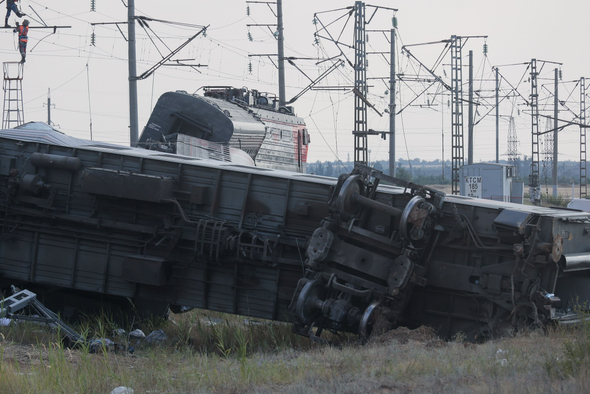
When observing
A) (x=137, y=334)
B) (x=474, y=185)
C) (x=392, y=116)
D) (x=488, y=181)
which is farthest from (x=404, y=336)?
(x=488, y=181)

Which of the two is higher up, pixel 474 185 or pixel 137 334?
pixel 474 185

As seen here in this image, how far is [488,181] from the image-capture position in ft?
99.3

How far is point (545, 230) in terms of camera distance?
930 cm

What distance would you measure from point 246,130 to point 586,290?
1194cm

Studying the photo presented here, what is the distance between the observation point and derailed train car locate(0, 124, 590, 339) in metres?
9.55

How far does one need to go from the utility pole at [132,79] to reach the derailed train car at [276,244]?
5715 millimetres

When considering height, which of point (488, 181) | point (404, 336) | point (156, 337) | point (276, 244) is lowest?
point (156, 337)

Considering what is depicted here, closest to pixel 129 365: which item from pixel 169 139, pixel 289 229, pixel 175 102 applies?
pixel 289 229

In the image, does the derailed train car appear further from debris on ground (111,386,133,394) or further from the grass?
debris on ground (111,386,133,394)

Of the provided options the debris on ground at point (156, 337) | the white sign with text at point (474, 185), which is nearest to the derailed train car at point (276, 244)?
the debris on ground at point (156, 337)

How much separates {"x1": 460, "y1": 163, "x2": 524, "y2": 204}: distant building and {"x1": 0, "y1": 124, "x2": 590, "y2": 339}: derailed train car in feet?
63.2

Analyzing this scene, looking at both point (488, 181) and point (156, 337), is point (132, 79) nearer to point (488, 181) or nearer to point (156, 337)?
point (156, 337)

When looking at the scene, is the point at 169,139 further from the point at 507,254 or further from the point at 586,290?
the point at 586,290

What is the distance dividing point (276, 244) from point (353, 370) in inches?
165
